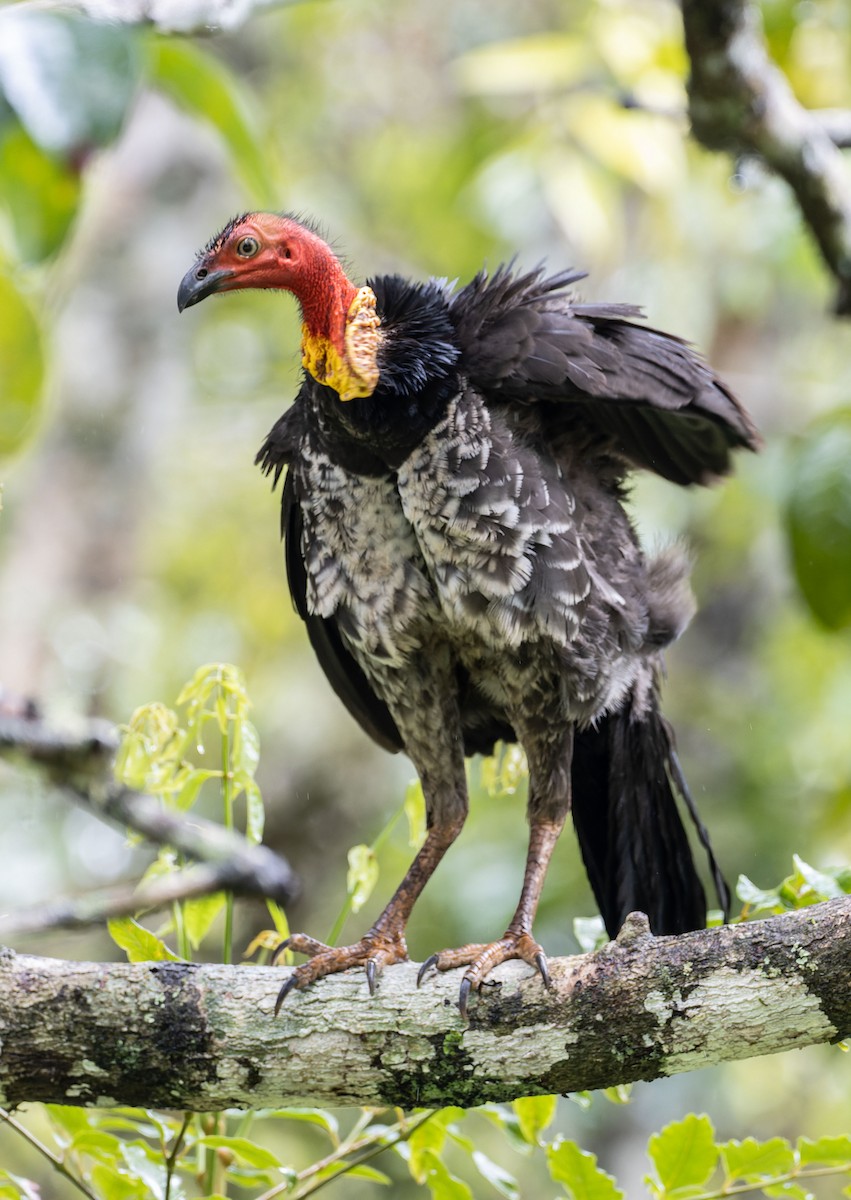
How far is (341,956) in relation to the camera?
8.50 ft

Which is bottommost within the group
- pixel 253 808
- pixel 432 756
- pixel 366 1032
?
pixel 366 1032

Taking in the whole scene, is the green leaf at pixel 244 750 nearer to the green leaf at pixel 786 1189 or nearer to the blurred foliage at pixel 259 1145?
the blurred foliage at pixel 259 1145

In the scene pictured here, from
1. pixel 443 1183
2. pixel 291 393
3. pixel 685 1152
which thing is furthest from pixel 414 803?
pixel 291 393

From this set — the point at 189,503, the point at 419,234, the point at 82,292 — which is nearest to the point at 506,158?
the point at 82,292

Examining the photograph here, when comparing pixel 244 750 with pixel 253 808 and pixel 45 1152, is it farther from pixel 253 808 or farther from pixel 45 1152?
pixel 45 1152

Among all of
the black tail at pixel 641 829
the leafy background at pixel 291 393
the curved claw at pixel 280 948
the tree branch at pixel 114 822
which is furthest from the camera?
the leafy background at pixel 291 393

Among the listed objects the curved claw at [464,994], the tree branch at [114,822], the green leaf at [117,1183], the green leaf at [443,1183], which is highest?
the curved claw at [464,994]

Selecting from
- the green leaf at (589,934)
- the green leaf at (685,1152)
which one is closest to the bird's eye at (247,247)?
the green leaf at (589,934)

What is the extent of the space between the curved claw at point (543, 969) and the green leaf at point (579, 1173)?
0.83 ft

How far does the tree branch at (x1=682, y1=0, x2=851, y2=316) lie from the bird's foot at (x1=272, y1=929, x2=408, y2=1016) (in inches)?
80.2

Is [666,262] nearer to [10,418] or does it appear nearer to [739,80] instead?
[739,80]

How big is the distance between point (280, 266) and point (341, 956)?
4.72 feet

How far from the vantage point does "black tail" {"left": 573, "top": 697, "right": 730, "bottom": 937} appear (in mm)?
3160

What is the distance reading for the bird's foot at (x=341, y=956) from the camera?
2311mm
